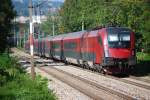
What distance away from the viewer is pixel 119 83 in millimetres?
26062

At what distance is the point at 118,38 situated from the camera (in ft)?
99.3

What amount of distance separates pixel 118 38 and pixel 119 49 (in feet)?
2.31

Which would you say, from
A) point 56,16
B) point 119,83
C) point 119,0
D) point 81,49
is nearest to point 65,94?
point 119,83

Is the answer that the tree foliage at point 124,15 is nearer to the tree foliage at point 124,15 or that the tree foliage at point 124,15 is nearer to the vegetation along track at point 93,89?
the tree foliage at point 124,15

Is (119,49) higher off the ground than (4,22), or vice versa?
(4,22)

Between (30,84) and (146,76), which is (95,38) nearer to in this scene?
(146,76)

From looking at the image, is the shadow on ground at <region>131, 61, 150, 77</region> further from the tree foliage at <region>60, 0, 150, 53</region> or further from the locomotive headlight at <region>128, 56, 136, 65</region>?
the locomotive headlight at <region>128, 56, 136, 65</region>

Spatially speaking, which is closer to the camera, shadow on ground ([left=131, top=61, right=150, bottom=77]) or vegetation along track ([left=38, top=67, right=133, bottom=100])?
vegetation along track ([left=38, top=67, right=133, bottom=100])

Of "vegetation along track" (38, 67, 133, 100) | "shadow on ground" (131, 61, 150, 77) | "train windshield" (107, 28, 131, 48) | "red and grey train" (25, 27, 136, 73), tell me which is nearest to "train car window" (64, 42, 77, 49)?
"shadow on ground" (131, 61, 150, 77)

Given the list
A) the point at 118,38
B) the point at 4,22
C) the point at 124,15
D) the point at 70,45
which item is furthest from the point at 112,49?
the point at 4,22

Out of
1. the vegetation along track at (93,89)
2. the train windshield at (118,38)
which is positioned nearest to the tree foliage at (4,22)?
the train windshield at (118,38)

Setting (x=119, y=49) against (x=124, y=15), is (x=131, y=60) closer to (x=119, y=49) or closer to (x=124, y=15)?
(x=119, y=49)

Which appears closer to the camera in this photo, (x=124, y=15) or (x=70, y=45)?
(x=70, y=45)

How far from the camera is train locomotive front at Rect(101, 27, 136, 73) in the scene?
1179 inches
